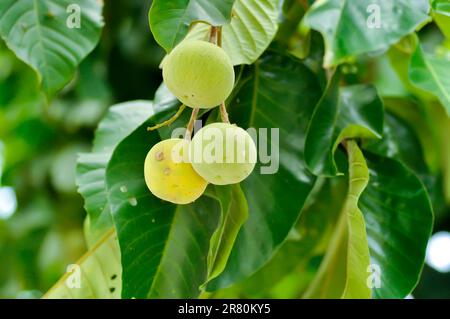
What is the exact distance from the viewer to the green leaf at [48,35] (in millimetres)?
597

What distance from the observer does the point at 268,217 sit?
0.67 meters

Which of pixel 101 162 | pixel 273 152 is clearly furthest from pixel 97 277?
pixel 273 152

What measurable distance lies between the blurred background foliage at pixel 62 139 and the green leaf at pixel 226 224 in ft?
2.01

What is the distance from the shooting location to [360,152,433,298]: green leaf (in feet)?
2.16

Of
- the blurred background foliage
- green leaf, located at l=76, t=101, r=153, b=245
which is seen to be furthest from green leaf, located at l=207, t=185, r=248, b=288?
the blurred background foliage

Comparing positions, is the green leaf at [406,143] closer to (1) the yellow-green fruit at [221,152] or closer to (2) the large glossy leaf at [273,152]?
(2) the large glossy leaf at [273,152]

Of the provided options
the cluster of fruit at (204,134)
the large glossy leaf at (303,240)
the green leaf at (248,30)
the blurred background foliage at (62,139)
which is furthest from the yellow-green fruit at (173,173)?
the blurred background foliage at (62,139)

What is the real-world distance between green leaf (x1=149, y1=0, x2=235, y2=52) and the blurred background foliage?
2.41 feet

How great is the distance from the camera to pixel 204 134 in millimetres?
496

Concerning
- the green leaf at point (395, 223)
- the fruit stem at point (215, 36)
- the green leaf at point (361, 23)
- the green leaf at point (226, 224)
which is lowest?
the green leaf at point (395, 223)

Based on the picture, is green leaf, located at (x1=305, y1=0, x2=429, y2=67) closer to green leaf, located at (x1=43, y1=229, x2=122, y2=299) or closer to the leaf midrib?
the leaf midrib

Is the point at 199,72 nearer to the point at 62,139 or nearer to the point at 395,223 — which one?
the point at 395,223

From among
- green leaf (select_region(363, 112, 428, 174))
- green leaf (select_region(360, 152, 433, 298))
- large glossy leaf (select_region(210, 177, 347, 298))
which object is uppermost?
green leaf (select_region(360, 152, 433, 298))

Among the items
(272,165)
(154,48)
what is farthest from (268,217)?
(154,48)
